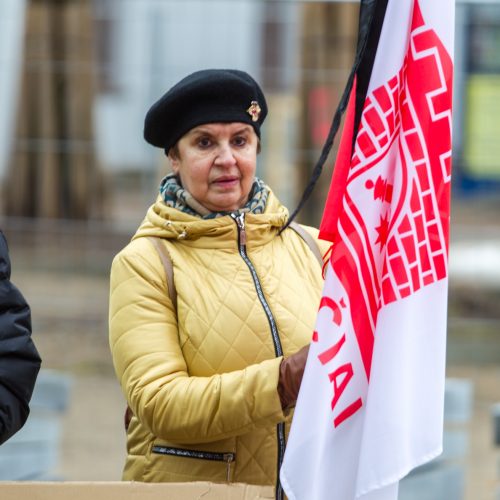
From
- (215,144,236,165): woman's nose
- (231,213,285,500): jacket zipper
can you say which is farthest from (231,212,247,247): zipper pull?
(215,144,236,165): woman's nose

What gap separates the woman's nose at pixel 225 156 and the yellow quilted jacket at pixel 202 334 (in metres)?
0.12

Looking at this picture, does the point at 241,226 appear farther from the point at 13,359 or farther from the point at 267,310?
the point at 13,359

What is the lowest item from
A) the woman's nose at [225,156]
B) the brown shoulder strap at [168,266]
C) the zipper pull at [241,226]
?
the brown shoulder strap at [168,266]

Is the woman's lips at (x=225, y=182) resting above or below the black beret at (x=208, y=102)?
below

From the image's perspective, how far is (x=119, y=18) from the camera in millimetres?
10789

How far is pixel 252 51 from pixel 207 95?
25.6 ft

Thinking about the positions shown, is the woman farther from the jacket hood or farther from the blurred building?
the blurred building

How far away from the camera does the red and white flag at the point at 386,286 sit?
2516 millimetres

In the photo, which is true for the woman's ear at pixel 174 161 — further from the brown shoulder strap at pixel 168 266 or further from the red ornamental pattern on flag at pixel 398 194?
the red ornamental pattern on flag at pixel 398 194

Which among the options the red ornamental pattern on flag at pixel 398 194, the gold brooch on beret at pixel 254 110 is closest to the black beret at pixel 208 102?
the gold brooch on beret at pixel 254 110

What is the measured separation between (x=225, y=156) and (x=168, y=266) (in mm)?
269

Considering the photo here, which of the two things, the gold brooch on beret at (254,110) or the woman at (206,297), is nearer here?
the woman at (206,297)

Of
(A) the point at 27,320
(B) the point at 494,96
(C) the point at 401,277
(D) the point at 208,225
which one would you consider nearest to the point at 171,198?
(D) the point at 208,225

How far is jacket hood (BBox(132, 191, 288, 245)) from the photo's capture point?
295cm
